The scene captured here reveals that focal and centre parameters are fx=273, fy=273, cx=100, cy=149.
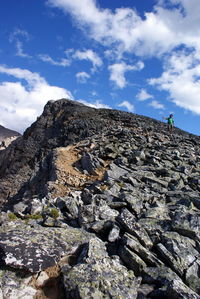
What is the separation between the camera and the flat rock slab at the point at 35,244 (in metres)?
6.44

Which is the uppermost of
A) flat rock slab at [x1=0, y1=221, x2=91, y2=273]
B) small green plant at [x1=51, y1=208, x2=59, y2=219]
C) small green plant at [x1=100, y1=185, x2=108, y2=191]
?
small green plant at [x1=100, y1=185, x2=108, y2=191]

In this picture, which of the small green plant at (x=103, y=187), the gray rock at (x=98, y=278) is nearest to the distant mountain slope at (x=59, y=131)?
the small green plant at (x=103, y=187)

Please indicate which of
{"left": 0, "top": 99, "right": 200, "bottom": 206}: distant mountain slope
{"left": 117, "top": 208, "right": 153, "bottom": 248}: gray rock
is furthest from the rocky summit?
{"left": 0, "top": 99, "right": 200, "bottom": 206}: distant mountain slope

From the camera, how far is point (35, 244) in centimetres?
710

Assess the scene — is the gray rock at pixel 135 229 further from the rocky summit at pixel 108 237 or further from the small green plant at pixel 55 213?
the small green plant at pixel 55 213

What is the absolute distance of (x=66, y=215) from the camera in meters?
10.3

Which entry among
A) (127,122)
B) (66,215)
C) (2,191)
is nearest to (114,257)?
(66,215)

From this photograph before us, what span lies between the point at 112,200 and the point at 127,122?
81.2 feet

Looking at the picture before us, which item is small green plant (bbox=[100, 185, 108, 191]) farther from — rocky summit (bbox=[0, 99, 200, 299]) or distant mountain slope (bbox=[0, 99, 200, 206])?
distant mountain slope (bbox=[0, 99, 200, 206])

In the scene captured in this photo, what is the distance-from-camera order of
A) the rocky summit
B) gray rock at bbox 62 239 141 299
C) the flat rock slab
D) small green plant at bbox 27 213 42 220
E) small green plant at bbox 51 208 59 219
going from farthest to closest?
1. small green plant at bbox 51 208 59 219
2. small green plant at bbox 27 213 42 220
3. the flat rock slab
4. the rocky summit
5. gray rock at bbox 62 239 141 299

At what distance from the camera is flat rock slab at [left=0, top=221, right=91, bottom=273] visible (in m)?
6.44

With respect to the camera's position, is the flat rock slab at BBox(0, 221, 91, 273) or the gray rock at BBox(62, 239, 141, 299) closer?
the gray rock at BBox(62, 239, 141, 299)

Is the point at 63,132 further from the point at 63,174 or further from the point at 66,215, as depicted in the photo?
the point at 66,215

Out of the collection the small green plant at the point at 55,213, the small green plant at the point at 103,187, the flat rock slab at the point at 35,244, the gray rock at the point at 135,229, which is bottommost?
the flat rock slab at the point at 35,244
